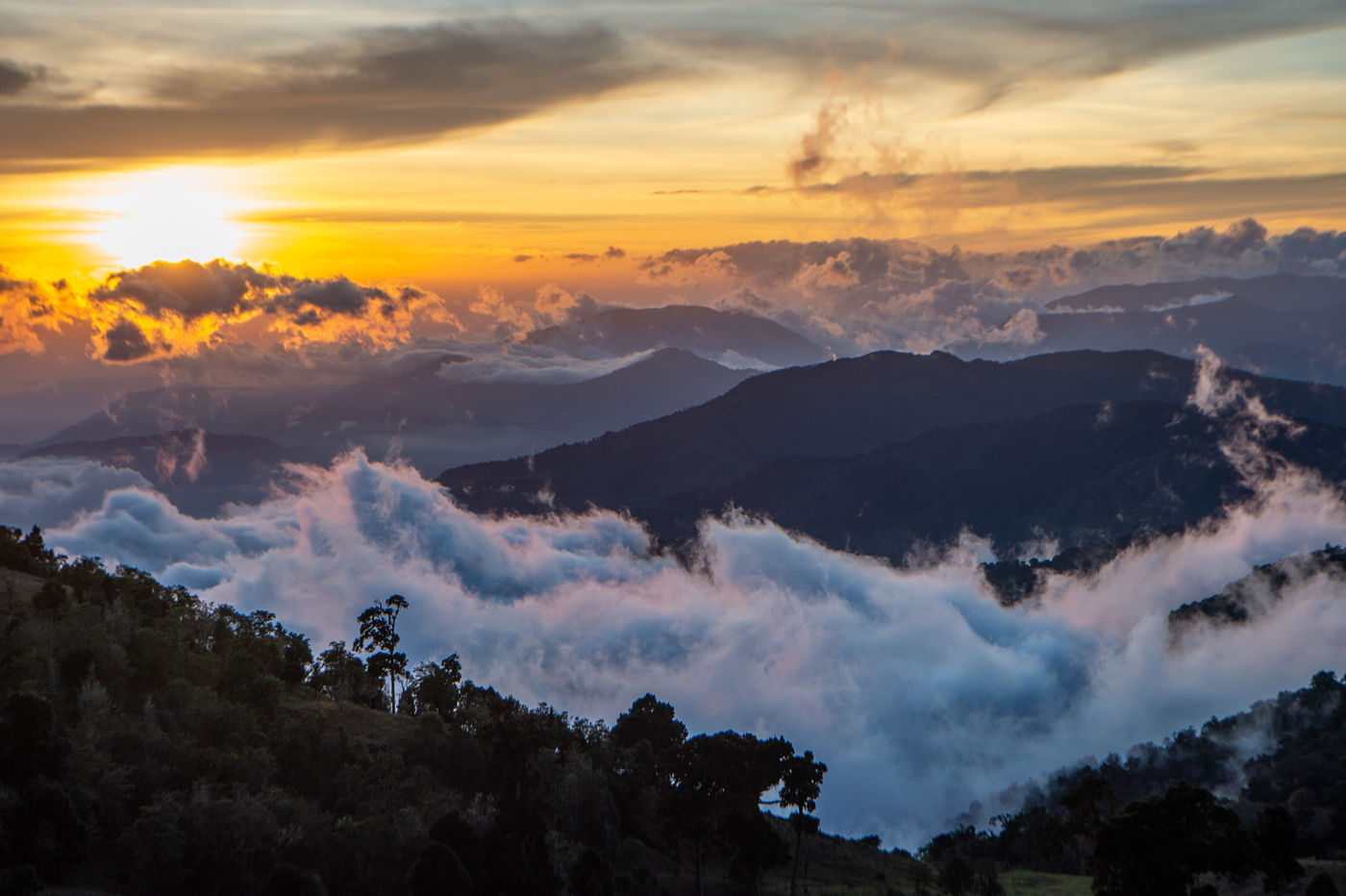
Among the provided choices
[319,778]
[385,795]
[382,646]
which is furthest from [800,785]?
[382,646]

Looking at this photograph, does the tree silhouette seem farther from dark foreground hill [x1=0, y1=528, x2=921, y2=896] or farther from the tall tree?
the tall tree

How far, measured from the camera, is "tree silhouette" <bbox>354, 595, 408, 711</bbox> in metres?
124

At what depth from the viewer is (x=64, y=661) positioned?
8669 cm

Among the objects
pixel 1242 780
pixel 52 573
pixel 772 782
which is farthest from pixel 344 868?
pixel 1242 780

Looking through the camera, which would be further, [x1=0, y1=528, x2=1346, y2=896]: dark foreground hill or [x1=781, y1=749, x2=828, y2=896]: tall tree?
[x1=781, y1=749, x2=828, y2=896]: tall tree

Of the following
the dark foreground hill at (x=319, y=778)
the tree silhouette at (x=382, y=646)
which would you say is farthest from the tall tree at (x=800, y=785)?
the tree silhouette at (x=382, y=646)

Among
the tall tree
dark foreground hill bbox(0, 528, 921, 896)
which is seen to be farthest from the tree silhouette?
the tall tree

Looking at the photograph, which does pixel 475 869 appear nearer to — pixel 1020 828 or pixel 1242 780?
pixel 1020 828

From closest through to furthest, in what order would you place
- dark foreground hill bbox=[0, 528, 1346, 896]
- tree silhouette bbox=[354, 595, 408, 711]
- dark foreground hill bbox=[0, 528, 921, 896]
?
dark foreground hill bbox=[0, 528, 921, 896] → dark foreground hill bbox=[0, 528, 1346, 896] → tree silhouette bbox=[354, 595, 408, 711]

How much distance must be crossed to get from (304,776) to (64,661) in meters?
21.4

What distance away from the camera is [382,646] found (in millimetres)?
128750

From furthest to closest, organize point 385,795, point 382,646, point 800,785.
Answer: point 382,646 < point 800,785 < point 385,795

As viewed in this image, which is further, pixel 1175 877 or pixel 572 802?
pixel 572 802

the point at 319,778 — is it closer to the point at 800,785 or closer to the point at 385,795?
the point at 385,795
